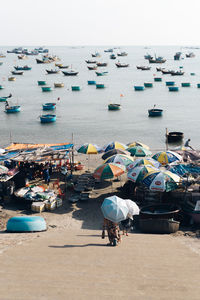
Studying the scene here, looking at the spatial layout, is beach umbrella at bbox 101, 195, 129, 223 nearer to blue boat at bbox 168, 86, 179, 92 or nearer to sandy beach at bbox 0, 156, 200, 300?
sandy beach at bbox 0, 156, 200, 300

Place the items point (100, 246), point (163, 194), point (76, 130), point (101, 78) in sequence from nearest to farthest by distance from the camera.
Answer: point (100, 246)
point (163, 194)
point (76, 130)
point (101, 78)

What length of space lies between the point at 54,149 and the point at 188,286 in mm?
13167

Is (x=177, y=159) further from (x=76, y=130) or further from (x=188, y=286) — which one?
(x=76, y=130)

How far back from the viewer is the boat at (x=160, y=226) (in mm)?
15273

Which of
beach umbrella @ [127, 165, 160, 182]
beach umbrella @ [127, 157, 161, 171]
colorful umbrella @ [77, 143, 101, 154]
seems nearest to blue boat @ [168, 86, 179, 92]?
colorful umbrella @ [77, 143, 101, 154]

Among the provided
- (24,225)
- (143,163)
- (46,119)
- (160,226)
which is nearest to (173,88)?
(46,119)

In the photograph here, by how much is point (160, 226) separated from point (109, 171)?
4359 mm

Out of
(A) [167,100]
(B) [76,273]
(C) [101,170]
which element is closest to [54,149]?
(C) [101,170]

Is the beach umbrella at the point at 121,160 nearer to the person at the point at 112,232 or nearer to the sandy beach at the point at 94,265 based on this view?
the sandy beach at the point at 94,265

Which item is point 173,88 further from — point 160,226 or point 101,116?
point 160,226

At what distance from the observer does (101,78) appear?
105 metres

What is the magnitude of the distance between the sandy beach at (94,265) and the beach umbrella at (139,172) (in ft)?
10.7

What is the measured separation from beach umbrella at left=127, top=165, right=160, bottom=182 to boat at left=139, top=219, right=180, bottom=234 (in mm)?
3005

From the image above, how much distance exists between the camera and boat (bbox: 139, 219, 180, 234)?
15273 mm
